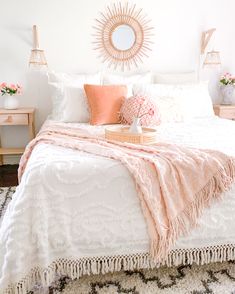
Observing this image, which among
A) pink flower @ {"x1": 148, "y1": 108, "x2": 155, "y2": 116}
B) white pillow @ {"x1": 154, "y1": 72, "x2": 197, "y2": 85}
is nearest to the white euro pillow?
pink flower @ {"x1": 148, "y1": 108, "x2": 155, "y2": 116}

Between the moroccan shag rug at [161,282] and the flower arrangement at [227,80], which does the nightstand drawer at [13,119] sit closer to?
the moroccan shag rug at [161,282]

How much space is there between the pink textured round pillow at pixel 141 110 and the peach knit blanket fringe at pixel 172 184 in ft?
3.06

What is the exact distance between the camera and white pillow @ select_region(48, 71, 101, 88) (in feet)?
9.83

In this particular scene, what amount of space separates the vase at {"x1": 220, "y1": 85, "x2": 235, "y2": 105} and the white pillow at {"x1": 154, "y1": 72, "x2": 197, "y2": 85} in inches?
16.4

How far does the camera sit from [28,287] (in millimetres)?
1395

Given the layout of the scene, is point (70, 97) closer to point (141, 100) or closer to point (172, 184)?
point (141, 100)

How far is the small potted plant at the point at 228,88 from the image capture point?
3537 mm

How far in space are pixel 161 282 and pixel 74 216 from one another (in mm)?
579

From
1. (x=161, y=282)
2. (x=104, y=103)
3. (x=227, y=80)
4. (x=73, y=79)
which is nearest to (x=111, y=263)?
(x=161, y=282)

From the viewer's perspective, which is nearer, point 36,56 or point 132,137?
point 132,137

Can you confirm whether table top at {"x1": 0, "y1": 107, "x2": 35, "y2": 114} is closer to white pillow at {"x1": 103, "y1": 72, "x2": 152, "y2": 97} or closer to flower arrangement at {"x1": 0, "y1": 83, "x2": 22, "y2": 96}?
flower arrangement at {"x1": 0, "y1": 83, "x2": 22, "y2": 96}

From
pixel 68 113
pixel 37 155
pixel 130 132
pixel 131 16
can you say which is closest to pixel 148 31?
pixel 131 16

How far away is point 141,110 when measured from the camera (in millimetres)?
2547

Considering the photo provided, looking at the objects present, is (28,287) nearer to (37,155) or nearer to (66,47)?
(37,155)
